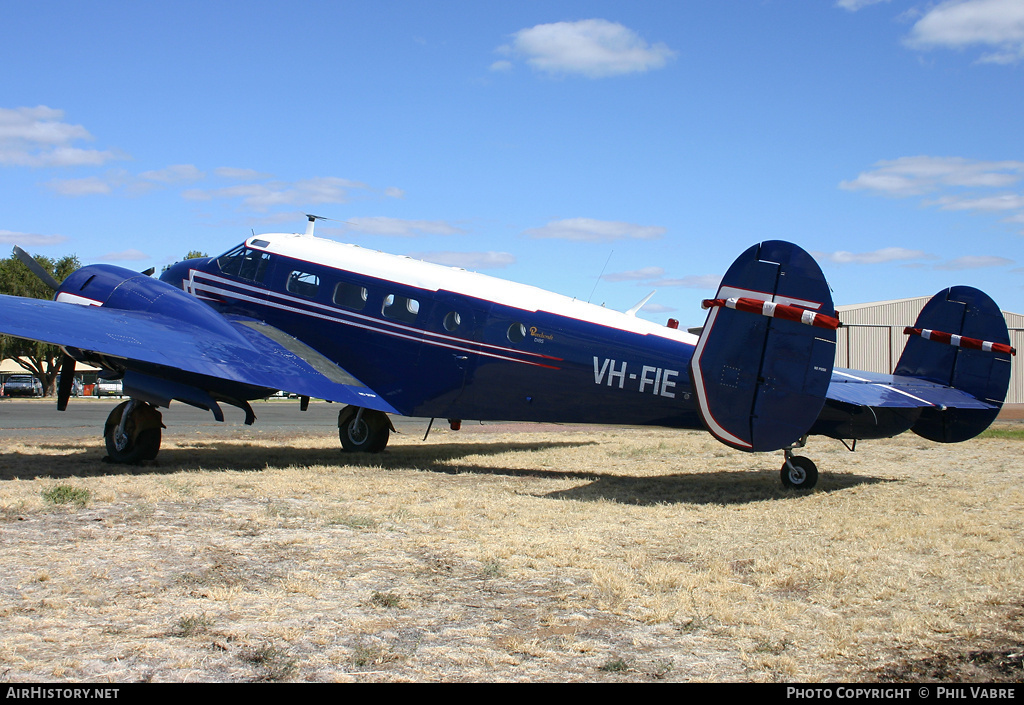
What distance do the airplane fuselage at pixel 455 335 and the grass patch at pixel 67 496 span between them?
5.03 metres

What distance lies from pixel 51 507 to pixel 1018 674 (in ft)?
28.7

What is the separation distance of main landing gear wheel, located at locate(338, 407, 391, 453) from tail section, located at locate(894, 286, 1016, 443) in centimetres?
922

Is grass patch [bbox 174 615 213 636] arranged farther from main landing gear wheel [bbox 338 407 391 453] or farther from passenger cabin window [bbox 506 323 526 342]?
main landing gear wheel [bbox 338 407 391 453]

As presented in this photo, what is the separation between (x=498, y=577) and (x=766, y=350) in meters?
5.02

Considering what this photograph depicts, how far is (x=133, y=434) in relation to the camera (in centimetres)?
1195

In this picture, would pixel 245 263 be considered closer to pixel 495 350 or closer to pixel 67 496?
pixel 495 350

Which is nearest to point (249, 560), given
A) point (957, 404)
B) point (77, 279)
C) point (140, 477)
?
point (140, 477)

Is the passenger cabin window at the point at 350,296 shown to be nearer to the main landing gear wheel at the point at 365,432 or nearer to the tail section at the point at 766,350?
the main landing gear wheel at the point at 365,432

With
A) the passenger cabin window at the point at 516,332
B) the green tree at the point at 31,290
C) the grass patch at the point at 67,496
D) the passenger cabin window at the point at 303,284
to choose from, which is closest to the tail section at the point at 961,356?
the passenger cabin window at the point at 516,332

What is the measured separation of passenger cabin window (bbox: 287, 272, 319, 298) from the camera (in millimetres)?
13539

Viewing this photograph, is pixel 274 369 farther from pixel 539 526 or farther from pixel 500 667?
pixel 500 667

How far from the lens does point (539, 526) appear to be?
8.05m

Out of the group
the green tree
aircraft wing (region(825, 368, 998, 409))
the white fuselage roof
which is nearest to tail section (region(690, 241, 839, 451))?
aircraft wing (region(825, 368, 998, 409))

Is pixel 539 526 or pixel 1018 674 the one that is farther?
pixel 539 526
